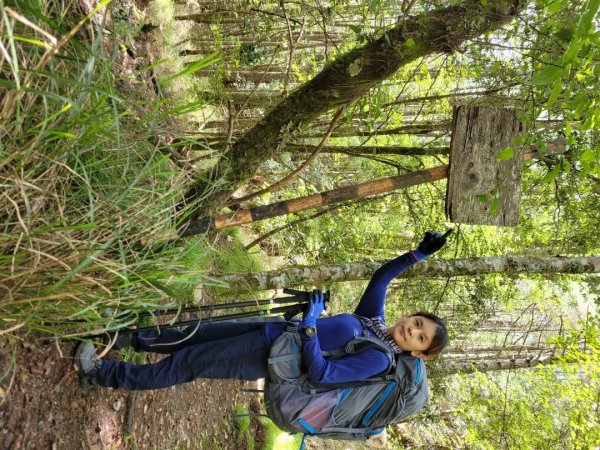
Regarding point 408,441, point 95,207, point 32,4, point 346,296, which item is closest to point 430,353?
point 95,207

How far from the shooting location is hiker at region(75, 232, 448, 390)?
9.45 feet

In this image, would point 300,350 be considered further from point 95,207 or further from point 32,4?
point 32,4

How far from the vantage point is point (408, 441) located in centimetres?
1054

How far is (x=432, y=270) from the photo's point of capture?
434 cm

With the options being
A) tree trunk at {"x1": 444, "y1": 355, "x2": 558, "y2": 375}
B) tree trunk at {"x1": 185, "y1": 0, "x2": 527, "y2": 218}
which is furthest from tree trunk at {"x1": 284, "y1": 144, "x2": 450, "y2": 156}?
tree trunk at {"x1": 444, "y1": 355, "x2": 558, "y2": 375}

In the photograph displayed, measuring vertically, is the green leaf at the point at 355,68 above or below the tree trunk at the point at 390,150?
below

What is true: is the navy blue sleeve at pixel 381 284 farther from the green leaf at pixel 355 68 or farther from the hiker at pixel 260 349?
the green leaf at pixel 355 68

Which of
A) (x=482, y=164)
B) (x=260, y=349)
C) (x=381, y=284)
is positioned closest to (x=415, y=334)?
(x=381, y=284)

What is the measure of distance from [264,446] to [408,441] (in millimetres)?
4443

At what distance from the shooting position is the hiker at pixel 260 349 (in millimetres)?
2879

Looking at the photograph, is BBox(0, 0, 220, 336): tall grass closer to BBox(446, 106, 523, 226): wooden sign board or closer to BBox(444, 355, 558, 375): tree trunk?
BBox(446, 106, 523, 226): wooden sign board

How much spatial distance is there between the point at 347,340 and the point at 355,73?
1786 millimetres

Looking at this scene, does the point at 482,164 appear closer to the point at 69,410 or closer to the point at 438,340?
the point at 438,340

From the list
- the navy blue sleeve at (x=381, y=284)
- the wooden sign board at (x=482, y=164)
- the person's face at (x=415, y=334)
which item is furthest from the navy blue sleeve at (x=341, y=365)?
the wooden sign board at (x=482, y=164)
